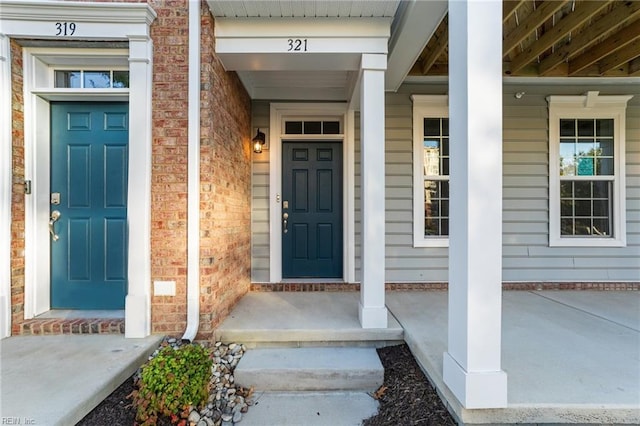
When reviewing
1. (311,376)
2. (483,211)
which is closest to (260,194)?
(311,376)

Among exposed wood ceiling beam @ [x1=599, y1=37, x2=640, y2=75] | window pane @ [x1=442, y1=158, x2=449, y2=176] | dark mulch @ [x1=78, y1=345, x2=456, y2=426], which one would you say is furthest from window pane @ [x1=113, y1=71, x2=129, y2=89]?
exposed wood ceiling beam @ [x1=599, y1=37, x2=640, y2=75]

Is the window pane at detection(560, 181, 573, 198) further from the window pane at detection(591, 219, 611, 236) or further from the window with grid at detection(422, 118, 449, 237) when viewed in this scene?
the window with grid at detection(422, 118, 449, 237)

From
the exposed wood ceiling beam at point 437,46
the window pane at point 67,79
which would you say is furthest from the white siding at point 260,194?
the exposed wood ceiling beam at point 437,46

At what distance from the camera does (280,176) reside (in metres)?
3.91

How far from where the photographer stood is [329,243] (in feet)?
13.0

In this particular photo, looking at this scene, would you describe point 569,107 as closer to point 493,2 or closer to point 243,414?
point 493,2

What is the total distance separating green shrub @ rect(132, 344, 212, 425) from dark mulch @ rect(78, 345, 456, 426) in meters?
0.13

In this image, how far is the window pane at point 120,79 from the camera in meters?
2.65

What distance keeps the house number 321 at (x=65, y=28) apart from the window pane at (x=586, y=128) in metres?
5.56

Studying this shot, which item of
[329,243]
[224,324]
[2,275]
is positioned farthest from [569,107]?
[2,275]

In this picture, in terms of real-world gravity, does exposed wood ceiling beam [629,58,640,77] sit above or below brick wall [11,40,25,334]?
above

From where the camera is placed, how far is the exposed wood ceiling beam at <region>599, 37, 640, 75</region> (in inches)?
127

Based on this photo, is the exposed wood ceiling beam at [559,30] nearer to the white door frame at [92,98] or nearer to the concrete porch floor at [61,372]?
the white door frame at [92,98]

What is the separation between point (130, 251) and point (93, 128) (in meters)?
1.18
